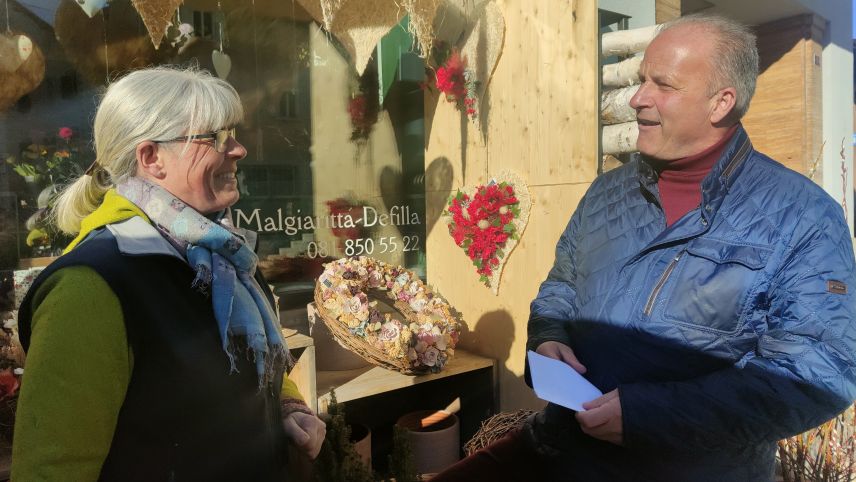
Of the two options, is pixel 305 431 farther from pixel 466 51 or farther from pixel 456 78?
pixel 466 51

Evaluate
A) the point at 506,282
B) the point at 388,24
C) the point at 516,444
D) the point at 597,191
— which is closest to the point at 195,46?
the point at 388,24

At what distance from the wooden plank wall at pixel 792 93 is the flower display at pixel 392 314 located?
3490 millimetres

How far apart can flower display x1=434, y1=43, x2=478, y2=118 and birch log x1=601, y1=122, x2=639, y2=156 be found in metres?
0.99

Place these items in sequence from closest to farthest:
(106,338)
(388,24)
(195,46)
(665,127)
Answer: (106,338) → (665,127) → (195,46) → (388,24)

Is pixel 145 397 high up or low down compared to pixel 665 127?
down

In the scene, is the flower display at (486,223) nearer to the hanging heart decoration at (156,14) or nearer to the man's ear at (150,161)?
the hanging heart decoration at (156,14)

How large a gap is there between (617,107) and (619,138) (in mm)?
177

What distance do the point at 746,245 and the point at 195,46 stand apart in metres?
3.23

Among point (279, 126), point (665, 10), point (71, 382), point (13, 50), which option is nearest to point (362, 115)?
point (279, 126)

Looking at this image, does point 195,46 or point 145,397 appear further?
point 195,46

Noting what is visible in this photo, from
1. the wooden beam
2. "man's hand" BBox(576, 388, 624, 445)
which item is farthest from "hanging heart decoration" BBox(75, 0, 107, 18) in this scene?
the wooden beam

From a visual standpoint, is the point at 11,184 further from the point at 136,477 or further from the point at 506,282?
the point at 506,282

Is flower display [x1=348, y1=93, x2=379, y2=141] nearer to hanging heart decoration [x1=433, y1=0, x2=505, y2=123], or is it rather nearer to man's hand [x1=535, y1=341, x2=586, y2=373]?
hanging heart decoration [x1=433, y1=0, x2=505, y2=123]

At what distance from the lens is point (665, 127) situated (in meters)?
1.70
